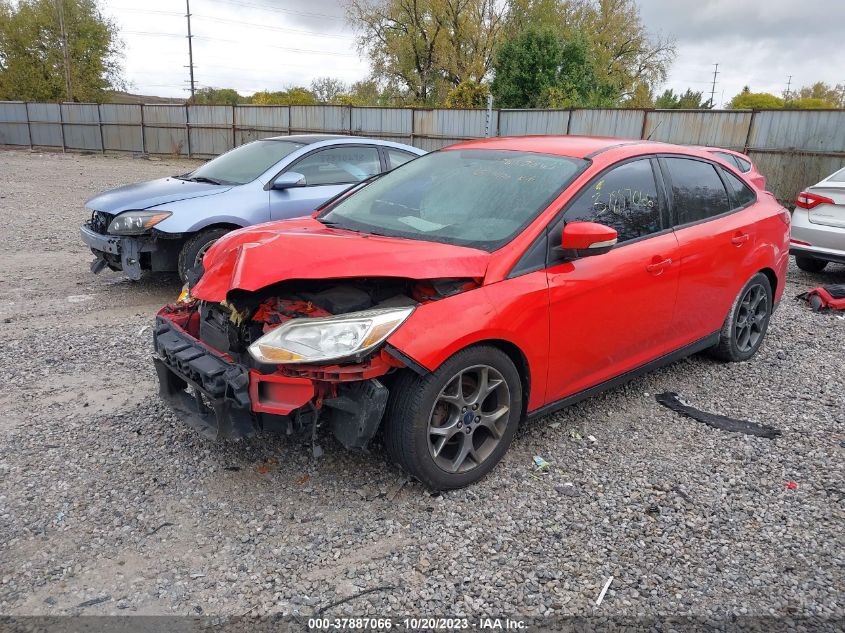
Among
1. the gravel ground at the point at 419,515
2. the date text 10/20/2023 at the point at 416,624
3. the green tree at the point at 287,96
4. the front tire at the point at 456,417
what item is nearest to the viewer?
the date text 10/20/2023 at the point at 416,624

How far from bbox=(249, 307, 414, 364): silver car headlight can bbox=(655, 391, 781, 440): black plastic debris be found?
2303mm

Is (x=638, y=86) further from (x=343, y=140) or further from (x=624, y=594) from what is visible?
(x=624, y=594)

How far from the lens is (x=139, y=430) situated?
3.61m

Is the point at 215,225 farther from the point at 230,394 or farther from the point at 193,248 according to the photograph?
the point at 230,394

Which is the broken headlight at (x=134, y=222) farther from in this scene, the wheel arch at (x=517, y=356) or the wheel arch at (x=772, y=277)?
the wheel arch at (x=772, y=277)

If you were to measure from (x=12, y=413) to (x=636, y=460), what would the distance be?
3713mm

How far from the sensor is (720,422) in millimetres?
3973

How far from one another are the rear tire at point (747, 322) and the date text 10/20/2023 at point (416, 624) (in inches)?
126

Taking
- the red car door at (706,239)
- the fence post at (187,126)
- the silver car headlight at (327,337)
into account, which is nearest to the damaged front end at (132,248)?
the silver car headlight at (327,337)

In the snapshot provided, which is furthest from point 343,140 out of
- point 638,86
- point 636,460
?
point 638,86

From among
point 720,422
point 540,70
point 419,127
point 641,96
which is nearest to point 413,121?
point 419,127

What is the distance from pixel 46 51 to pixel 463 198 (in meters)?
50.9

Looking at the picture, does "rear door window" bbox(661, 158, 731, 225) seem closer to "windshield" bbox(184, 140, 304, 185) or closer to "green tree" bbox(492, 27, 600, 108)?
"windshield" bbox(184, 140, 304, 185)

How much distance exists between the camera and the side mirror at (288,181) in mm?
6254
